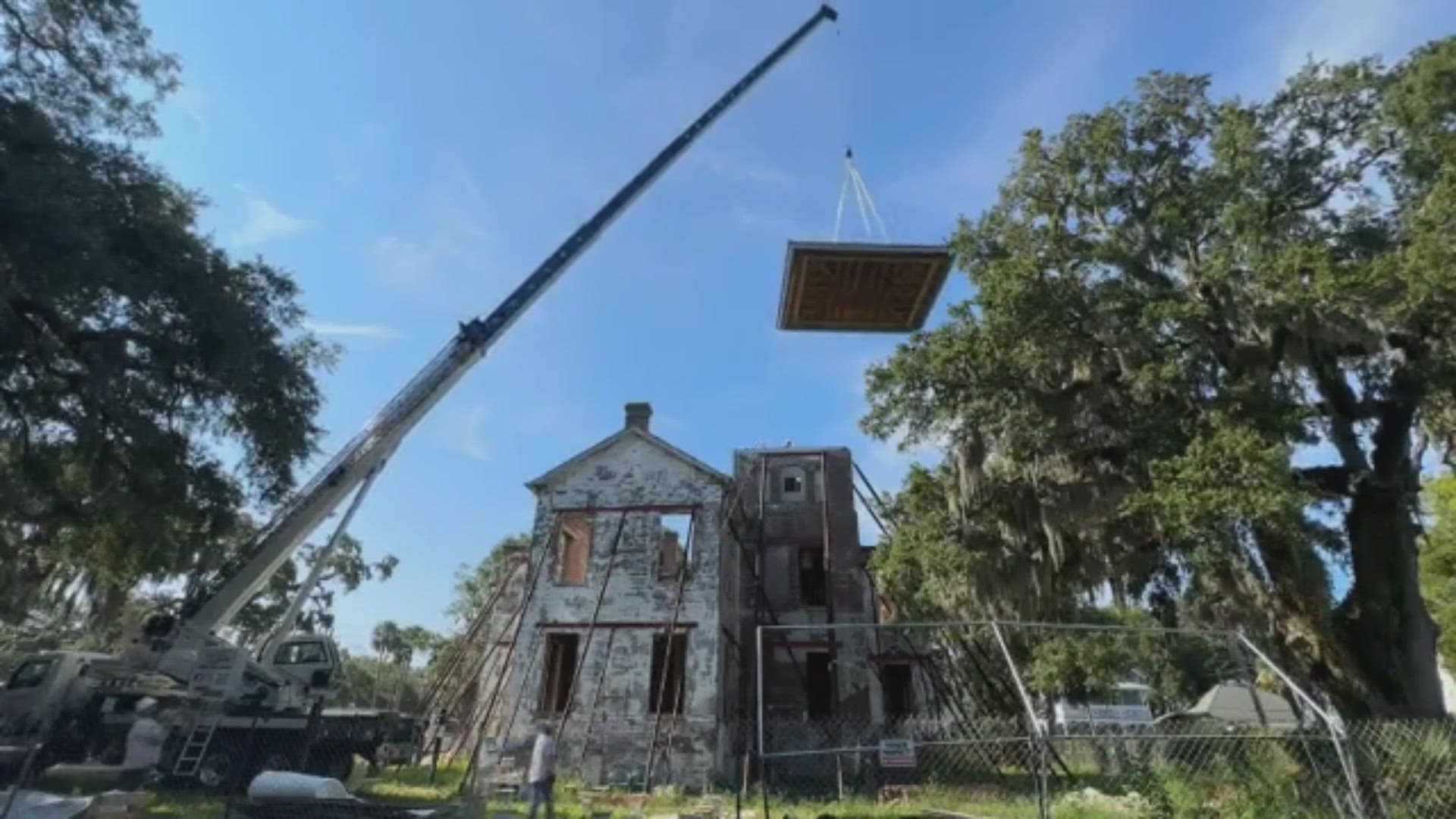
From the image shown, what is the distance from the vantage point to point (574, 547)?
2084cm

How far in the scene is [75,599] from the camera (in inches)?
886

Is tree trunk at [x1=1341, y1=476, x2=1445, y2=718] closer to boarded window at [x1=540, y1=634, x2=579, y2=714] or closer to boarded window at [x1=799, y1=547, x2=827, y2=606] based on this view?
boarded window at [x1=799, y1=547, x2=827, y2=606]

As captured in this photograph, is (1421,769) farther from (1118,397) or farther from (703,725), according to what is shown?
(703,725)

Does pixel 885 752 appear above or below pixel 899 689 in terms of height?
below

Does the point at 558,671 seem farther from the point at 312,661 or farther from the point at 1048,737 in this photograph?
the point at 1048,737

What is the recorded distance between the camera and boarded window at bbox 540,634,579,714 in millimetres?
18328

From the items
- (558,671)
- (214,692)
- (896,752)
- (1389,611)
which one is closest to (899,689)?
(558,671)

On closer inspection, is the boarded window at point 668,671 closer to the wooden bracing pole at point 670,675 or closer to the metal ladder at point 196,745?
the wooden bracing pole at point 670,675

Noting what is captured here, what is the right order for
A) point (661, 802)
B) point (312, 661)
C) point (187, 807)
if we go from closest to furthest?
point (187, 807)
point (661, 802)
point (312, 661)

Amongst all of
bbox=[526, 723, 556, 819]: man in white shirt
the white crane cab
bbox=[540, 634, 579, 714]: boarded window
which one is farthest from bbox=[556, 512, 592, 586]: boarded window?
bbox=[526, 723, 556, 819]: man in white shirt

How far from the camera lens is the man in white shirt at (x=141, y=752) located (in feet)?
39.9

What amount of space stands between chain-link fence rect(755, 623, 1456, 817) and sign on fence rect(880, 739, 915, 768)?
0.08 feet

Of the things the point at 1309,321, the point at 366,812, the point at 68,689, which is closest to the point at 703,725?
the point at 366,812

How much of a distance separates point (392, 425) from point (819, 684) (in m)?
13.6
